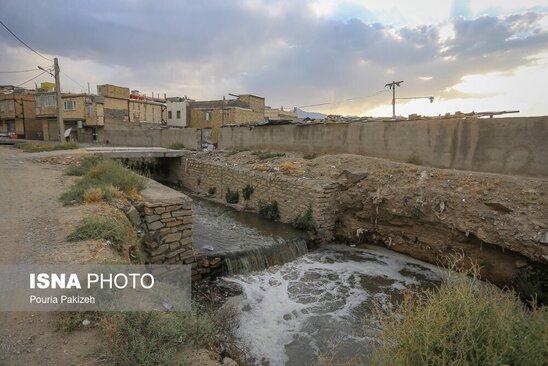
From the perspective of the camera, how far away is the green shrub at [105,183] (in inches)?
265

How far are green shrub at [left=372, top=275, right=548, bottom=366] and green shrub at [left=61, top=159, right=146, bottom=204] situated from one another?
6302 mm

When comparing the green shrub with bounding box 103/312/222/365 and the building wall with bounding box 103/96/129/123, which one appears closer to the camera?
the green shrub with bounding box 103/312/222/365

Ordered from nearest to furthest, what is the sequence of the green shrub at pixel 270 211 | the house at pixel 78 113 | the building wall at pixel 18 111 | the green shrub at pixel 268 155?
the green shrub at pixel 270 211
the green shrub at pixel 268 155
the house at pixel 78 113
the building wall at pixel 18 111

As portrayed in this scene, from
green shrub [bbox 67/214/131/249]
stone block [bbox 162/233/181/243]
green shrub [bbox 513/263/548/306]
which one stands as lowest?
green shrub [bbox 513/263/548/306]

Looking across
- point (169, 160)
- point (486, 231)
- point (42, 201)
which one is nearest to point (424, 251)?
point (486, 231)

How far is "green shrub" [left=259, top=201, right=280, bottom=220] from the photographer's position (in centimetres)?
1198

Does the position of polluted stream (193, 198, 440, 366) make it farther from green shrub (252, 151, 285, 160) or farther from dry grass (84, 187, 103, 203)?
green shrub (252, 151, 285, 160)

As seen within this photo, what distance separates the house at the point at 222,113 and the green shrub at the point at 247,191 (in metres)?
19.7

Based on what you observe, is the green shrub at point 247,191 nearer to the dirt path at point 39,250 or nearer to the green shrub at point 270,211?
the green shrub at point 270,211

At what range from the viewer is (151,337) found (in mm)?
2916

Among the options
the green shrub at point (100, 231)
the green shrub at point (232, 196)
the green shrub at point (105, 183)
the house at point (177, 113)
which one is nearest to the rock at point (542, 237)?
the green shrub at point (100, 231)

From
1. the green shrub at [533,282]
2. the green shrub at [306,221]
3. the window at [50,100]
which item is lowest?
the green shrub at [533,282]

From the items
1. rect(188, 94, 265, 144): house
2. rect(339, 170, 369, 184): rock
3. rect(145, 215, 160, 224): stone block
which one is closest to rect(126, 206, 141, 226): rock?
rect(145, 215, 160, 224): stone block

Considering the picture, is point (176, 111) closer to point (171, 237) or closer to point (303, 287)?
point (171, 237)
